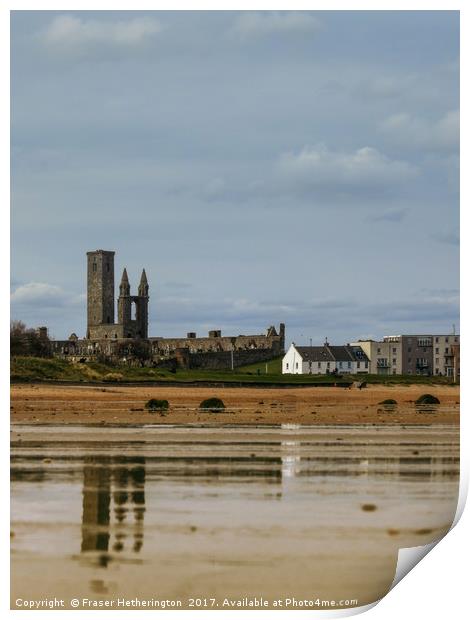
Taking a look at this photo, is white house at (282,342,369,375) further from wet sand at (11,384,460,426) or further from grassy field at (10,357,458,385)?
wet sand at (11,384,460,426)

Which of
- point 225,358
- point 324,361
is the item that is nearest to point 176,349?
point 324,361

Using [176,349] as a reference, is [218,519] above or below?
below

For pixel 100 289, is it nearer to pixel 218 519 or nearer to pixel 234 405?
pixel 218 519

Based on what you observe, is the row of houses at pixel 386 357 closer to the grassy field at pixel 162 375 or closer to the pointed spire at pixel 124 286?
the grassy field at pixel 162 375

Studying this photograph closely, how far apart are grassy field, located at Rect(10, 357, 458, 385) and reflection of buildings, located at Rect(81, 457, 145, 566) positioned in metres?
4.17

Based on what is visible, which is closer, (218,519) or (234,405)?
(218,519)

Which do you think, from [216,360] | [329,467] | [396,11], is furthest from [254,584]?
[216,360]

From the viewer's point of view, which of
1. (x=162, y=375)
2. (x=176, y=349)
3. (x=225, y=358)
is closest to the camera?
(x=162, y=375)

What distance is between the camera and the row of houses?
2237 cm

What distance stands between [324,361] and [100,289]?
1549cm

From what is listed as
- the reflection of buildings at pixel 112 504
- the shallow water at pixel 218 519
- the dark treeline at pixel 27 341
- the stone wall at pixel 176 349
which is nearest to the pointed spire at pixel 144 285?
the dark treeline at pixel 27 341

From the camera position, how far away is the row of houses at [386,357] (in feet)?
73.4

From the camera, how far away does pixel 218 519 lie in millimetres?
13789

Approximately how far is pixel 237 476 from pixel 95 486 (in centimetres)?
220
